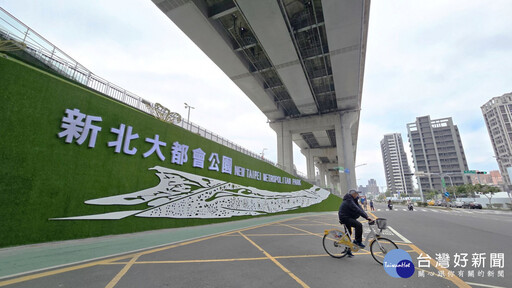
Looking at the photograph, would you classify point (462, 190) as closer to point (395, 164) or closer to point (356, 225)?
point (356, 225)

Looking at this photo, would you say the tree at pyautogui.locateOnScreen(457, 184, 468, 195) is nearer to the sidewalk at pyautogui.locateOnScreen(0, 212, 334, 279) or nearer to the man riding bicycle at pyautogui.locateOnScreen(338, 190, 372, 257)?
the man riding bicycle at pyautogui.locateOnScreen(338, 190, 372, 257)

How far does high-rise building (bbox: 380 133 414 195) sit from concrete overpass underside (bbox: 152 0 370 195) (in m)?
132

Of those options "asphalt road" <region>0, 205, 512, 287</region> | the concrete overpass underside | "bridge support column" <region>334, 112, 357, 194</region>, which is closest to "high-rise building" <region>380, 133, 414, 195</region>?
"bridge support column" <region>334, 112, 357, 194</region>

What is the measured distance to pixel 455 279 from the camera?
3623mm

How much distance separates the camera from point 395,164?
449 feet

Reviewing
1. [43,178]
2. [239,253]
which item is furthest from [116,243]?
[239,253]

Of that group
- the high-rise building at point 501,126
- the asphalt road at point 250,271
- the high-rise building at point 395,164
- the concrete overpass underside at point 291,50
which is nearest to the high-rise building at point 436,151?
the high-rise building at point 501,126

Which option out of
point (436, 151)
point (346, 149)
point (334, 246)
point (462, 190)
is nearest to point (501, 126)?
point (436, 151)

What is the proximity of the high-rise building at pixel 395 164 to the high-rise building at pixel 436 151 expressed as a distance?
134 ft

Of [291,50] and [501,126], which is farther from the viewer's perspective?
[501,126]

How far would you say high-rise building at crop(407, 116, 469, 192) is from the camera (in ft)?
277

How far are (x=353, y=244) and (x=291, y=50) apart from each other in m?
16.8

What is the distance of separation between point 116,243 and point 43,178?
287 centimetres

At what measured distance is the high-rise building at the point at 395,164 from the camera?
419ft
